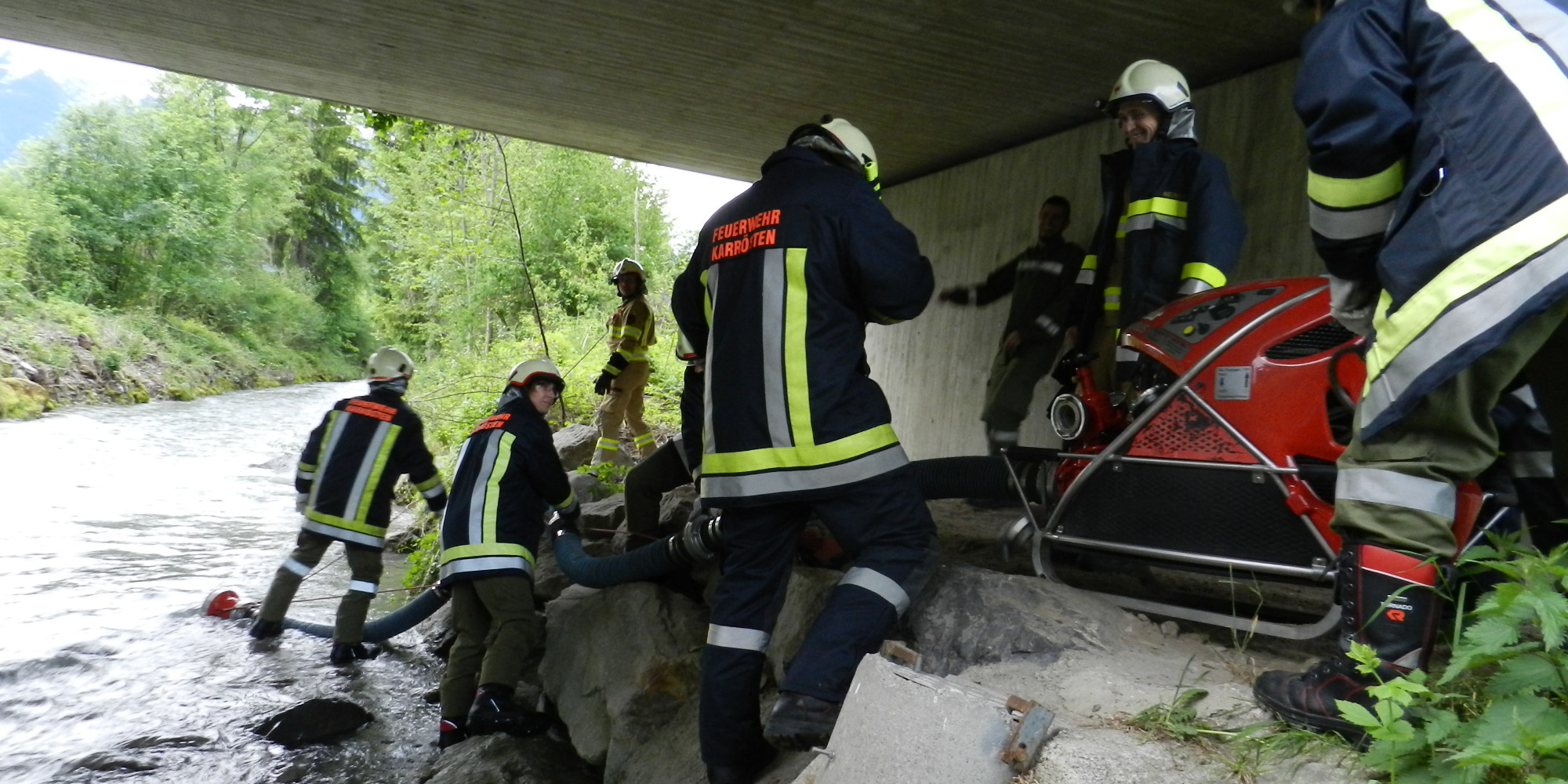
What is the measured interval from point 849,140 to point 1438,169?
1766 millimetres

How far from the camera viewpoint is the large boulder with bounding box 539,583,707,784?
433 cm

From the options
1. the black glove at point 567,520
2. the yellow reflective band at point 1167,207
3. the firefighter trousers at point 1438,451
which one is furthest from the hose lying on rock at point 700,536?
the firefighter trousers at point 1438,451

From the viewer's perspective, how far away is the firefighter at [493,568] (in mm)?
4723

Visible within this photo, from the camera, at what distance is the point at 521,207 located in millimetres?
24156

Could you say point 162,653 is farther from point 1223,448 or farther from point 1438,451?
point 1438,451

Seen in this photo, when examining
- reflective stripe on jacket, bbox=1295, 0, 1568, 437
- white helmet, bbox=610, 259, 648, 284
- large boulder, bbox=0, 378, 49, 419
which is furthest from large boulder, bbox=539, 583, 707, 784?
large boulder, bbox=0, 378, 49, 419

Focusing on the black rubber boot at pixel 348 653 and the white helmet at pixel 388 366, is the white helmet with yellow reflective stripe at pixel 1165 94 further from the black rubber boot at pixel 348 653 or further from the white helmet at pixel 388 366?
the black rubber boot at pixel 348 653

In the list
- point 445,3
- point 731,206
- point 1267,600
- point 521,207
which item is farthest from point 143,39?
point 521,207

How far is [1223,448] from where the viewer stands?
2.65 metres

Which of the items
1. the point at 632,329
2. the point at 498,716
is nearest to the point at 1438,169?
the point at 498,716

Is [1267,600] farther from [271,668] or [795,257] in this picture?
[271,668]

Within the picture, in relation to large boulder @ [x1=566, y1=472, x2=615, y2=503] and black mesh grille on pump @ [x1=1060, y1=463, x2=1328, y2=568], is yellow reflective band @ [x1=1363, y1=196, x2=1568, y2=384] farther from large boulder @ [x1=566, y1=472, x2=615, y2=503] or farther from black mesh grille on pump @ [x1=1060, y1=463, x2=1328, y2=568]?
large boulder @ [x1=566, y1=472, x2=615, y2=503]

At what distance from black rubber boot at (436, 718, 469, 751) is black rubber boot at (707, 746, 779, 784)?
2.27m

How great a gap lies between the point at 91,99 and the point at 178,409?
47.0ft
